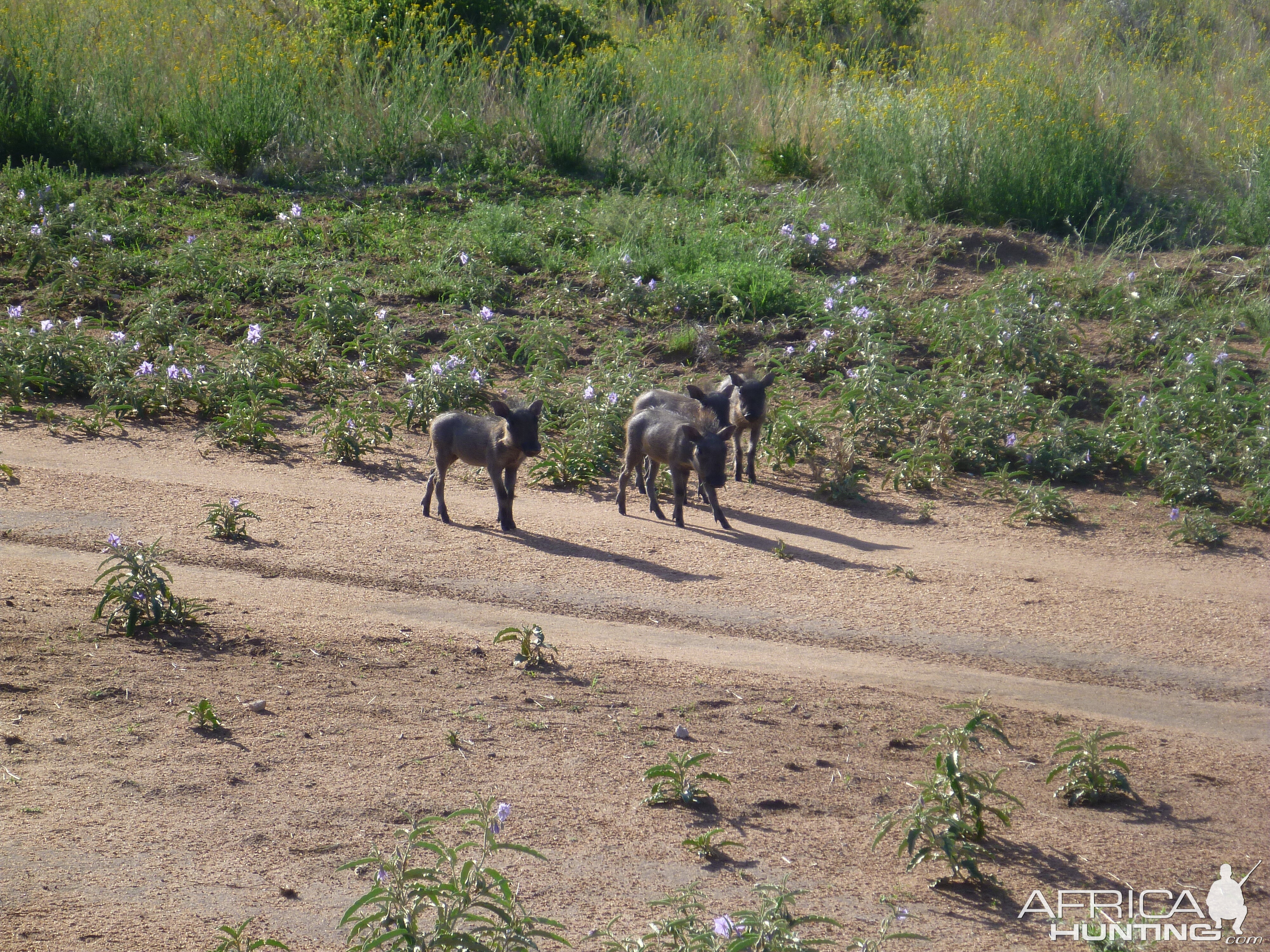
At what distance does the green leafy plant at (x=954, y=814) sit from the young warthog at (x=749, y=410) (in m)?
5.32

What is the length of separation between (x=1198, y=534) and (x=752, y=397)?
3868mm

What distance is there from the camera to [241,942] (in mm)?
3385

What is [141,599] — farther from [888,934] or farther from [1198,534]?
[1198,534]

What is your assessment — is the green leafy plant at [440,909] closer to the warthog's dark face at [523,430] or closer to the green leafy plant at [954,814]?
the green leafy plant at [954,814]

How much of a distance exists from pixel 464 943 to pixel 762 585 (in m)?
4.66

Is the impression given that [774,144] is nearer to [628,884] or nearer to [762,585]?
[762,585]

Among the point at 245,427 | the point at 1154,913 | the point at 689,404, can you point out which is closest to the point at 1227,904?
the point at 1154,913

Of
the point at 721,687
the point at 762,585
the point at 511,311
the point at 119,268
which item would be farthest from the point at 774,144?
the point at 721,687

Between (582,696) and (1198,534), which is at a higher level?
(1198,534)

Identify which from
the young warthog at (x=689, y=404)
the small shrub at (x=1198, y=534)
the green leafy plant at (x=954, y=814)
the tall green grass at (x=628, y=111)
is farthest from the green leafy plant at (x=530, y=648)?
the tall green grass at (x=628, y=111)

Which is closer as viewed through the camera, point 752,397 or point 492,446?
point 492,446

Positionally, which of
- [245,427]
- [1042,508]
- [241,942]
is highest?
[1042,508]

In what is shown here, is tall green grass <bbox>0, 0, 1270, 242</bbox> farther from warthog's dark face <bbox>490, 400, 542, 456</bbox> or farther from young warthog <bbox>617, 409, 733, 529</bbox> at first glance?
warthog's dark face <bbox>490, 400, 542, 456</bbox>

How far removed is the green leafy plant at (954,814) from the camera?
13.0ft
